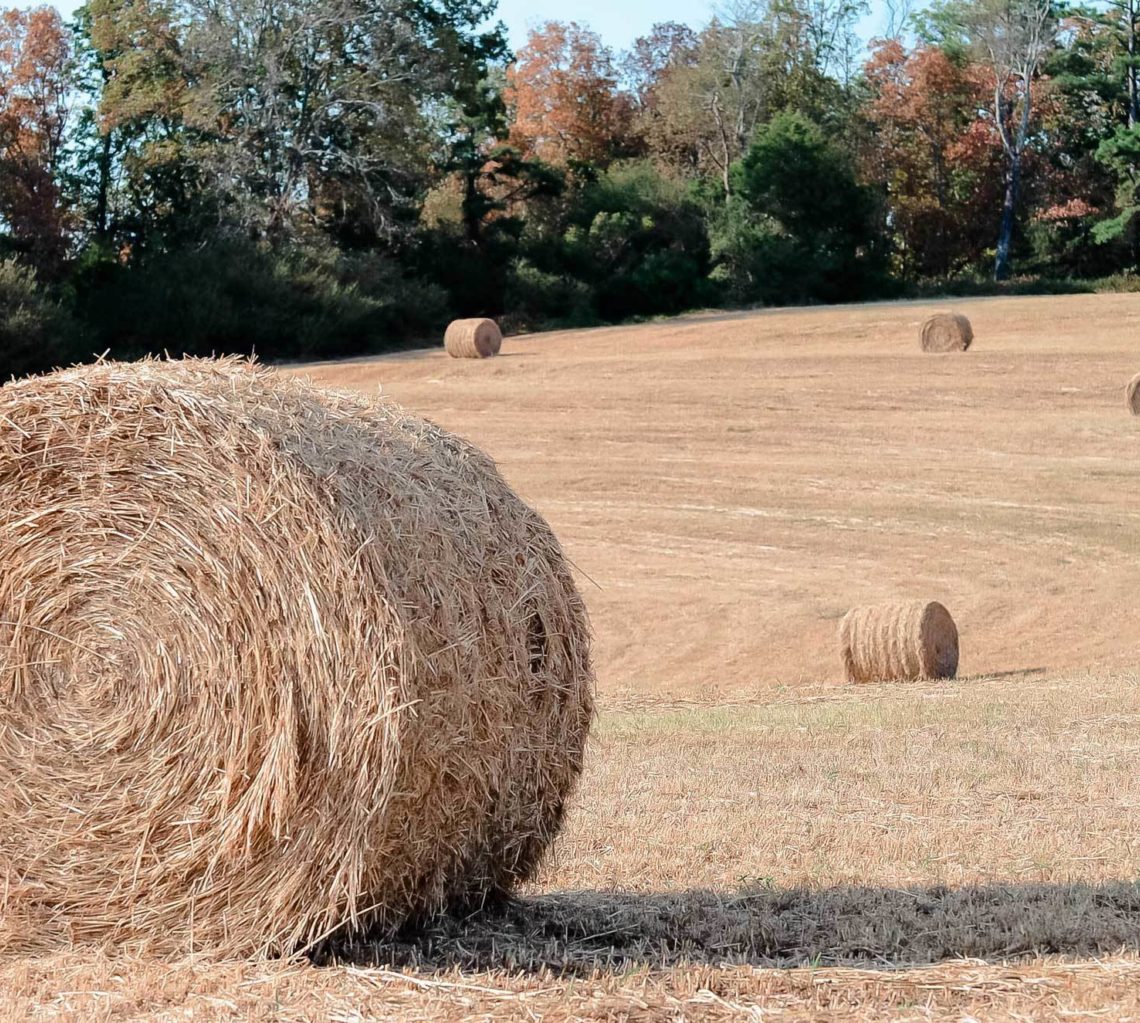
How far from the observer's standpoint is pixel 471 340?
33.5 meters

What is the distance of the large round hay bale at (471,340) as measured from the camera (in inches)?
1320

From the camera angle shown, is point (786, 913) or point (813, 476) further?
point (813, 476)

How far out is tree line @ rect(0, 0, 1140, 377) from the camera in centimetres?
3866

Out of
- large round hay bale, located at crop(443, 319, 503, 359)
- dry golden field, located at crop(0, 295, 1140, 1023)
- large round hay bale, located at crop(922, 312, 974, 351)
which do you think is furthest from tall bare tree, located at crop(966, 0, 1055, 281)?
large round hay bale, located at crop(443, 319, 503, 359)

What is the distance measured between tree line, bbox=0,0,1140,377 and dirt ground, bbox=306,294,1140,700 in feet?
20.7

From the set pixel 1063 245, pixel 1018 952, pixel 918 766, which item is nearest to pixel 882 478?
pixel 918 766

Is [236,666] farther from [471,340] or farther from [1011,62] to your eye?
[1011,62]

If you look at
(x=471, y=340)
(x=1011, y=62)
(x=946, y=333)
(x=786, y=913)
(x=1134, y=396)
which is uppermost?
(x=1011, y=62)

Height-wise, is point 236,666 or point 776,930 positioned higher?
point 236,666

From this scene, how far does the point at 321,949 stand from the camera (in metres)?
4.77

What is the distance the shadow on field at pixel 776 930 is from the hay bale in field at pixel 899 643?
26.2 feet

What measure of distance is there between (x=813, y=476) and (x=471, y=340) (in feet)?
40.9

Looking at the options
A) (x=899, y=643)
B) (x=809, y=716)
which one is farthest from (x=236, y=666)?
(x=899, y=643)

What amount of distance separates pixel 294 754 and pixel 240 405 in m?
1.09
